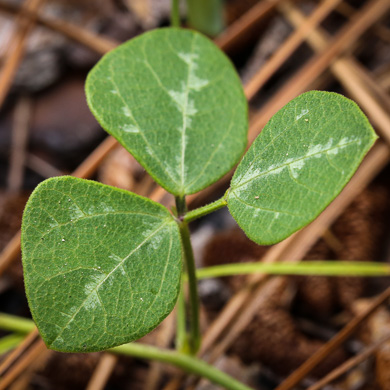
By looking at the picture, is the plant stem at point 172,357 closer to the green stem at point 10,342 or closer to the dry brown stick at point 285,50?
the green stem at point 10,342

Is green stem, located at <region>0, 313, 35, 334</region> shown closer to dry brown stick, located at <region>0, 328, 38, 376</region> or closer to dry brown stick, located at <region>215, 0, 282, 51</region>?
dry brown stick, located at <region>0, 328, 38, 376</region>

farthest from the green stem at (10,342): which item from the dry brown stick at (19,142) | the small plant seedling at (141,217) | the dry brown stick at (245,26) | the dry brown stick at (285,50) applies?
the dry brown stick at (245,26)

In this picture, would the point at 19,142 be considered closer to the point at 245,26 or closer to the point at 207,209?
the point at 245,26

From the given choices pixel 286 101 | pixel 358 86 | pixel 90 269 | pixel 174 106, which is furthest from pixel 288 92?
pixel 90 269

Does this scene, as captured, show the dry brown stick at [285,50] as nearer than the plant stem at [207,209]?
No

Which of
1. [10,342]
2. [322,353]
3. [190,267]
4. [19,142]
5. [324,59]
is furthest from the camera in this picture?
[19,142]
